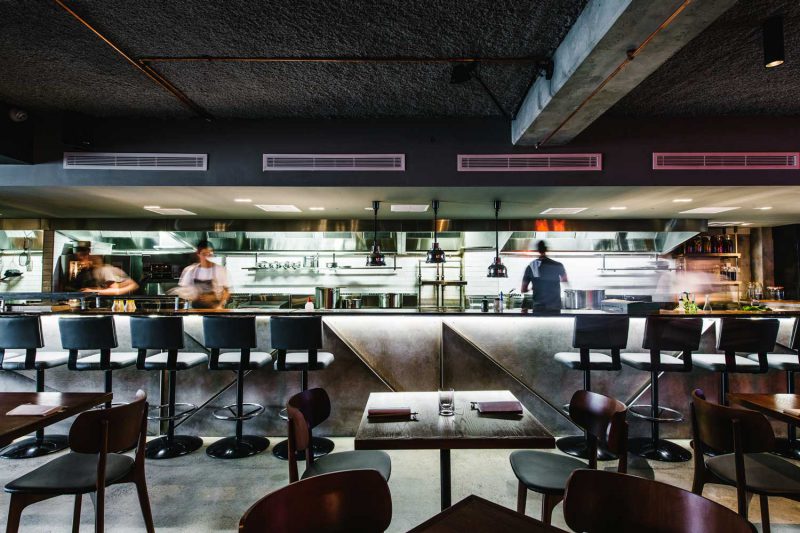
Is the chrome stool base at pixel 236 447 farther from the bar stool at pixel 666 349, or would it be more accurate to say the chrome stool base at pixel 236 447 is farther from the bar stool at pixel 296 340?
the bar stool at pixel 666 349

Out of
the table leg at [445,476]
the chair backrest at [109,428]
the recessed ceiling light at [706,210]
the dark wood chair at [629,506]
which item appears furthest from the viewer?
the recessed ceiling light at [706,210]

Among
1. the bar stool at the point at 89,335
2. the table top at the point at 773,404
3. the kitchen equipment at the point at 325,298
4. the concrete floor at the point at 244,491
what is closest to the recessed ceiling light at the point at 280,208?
the kitchen equipment at the point at 325,298

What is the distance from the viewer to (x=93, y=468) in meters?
2.44

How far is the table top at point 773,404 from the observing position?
97.3 inches

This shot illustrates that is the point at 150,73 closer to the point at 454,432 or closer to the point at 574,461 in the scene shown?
the point at 454,432

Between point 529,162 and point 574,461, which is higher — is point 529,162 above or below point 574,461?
above

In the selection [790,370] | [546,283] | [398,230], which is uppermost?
[398,230]

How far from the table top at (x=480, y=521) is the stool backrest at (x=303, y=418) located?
968 millimetres

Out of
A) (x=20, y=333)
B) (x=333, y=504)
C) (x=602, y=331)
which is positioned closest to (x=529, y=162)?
(x=602, y=331)

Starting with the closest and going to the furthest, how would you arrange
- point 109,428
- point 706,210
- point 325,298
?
point 109,428 < point 706,210 < point 325,298

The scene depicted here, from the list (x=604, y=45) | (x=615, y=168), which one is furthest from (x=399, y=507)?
(x=615, y=168)

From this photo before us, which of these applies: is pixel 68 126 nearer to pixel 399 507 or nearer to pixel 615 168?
pixel 399 507

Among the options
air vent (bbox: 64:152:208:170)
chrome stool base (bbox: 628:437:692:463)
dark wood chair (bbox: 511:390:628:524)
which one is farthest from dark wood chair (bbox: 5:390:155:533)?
chrome stool base (bbox: 628:437:692:463)

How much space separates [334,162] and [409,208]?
171 cm
